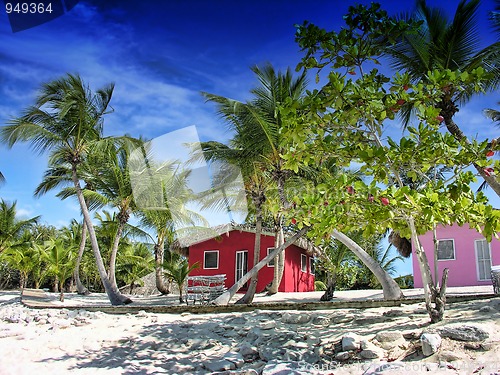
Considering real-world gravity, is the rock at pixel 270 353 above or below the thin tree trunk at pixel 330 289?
below

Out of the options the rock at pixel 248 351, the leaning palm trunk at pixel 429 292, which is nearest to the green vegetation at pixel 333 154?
the leaning palm trunk at pixel 429 292

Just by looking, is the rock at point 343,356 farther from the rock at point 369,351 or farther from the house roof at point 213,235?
the house roof at point 213,235

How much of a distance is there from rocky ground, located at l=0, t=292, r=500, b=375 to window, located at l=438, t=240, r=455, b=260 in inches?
388

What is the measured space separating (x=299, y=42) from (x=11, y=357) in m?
6.85

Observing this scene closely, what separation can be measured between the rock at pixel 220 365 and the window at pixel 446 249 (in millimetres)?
13042

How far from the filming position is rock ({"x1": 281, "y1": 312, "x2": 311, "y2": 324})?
7559 mm

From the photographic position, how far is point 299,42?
629 centimetres

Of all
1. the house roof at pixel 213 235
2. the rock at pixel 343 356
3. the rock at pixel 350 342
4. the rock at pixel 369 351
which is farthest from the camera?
the house roof at pixel 213 235

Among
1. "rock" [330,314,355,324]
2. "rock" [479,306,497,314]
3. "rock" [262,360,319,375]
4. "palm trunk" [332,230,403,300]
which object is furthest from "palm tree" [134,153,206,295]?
"rock" [479,306,497,314]

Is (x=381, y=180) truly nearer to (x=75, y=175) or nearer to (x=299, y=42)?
(x=299, y=42)

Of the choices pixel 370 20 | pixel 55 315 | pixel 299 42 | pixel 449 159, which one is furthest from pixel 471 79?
pixel 55 315

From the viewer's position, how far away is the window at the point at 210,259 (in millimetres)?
21672

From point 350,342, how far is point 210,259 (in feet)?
54.6

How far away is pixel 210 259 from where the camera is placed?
21.8 meters
